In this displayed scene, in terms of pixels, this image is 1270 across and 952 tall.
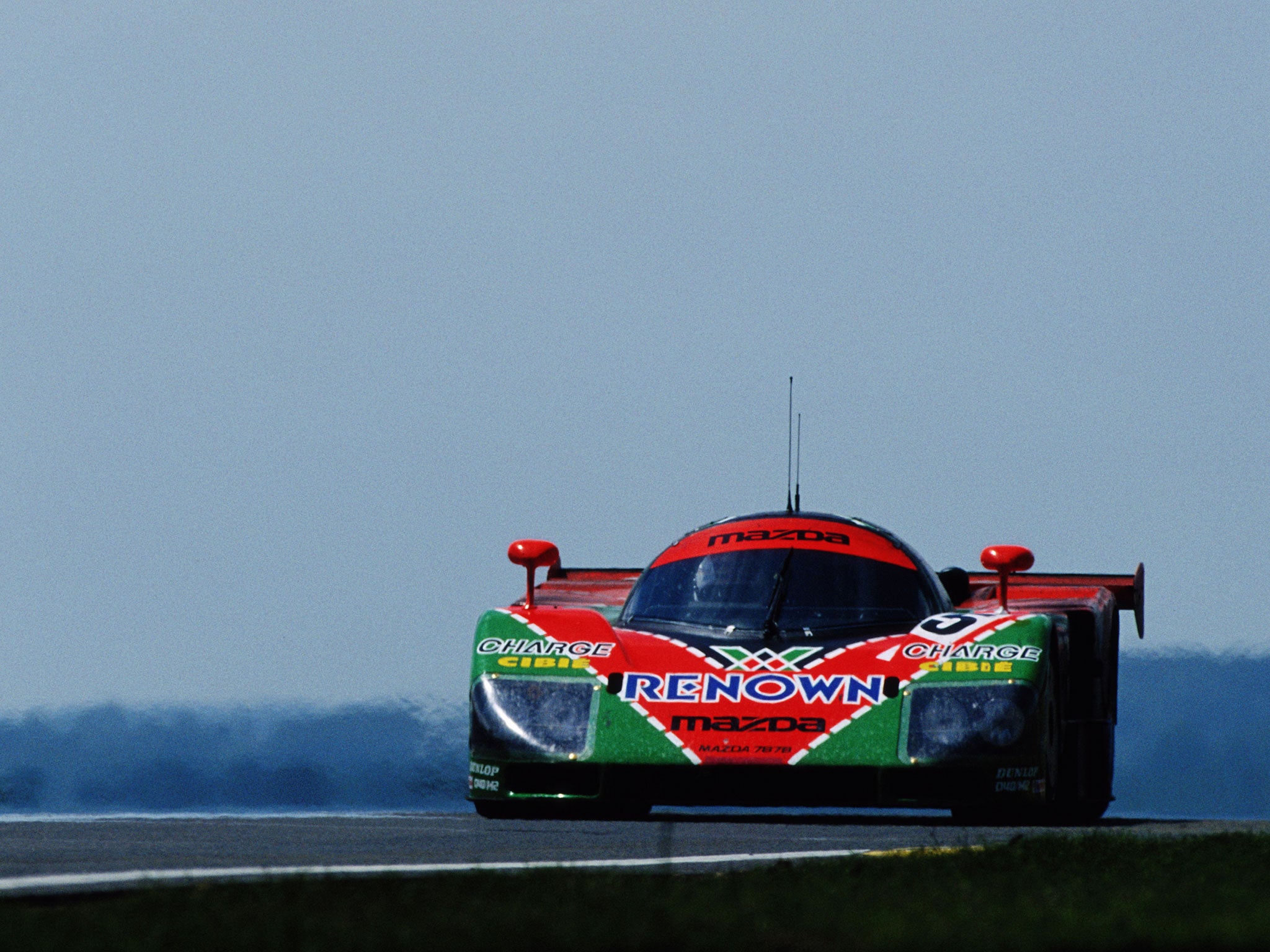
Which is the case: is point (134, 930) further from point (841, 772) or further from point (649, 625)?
point (649, 625)

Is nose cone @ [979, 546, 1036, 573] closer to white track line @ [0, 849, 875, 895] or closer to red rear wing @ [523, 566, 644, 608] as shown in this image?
red rear wing @ [523, 566, 644, 608]

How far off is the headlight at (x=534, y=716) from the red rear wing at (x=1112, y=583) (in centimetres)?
447

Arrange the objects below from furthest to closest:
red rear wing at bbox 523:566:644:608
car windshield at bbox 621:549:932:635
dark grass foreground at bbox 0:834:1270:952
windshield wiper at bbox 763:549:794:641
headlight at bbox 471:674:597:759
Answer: red rear wing at bbox 523:566:644:608, car windshield at bbox 621:549:932:635, windshield wiper at bbox 763:549:794:641, headlight at bbox 471:674:597:759, dark grass foreground at bbox 0:834:1270:952

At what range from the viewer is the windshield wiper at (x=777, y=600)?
33.1 feet

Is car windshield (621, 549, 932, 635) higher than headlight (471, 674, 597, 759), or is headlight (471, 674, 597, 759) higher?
car windshield (621, 549, 932, 635)

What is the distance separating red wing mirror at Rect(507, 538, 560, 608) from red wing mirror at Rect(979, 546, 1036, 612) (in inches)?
87.9

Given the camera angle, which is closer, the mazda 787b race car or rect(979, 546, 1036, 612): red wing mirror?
the mazda 787b race car

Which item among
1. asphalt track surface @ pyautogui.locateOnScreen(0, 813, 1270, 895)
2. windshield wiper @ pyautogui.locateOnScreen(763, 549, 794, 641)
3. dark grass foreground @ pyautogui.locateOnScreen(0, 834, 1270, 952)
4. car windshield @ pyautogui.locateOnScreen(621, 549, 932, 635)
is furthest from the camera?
car windshield @ pyautogui.locateOnScreen(621, 549, 932, 635)

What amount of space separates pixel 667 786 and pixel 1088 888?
397 cm

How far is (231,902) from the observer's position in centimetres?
449

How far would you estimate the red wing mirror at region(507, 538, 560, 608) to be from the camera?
11367 mm

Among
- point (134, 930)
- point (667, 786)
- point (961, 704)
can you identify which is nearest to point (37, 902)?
point (134, 930)

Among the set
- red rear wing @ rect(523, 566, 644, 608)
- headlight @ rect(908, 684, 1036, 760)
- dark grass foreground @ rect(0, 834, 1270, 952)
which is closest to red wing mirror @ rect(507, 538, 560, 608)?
red rear wing @ rect(523, 566, 644, 608)

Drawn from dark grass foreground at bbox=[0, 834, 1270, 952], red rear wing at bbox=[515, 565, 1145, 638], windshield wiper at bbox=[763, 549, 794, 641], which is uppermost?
dark grass foreground at bbox=[0, 834, 1270, 952]
